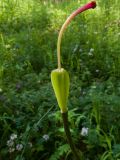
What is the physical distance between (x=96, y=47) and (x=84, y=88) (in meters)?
0.78

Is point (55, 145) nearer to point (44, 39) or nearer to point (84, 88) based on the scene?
point (84, 88)

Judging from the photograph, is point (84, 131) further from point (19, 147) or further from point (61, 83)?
point (61, 83)

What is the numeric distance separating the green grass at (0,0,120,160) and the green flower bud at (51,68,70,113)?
1022mm

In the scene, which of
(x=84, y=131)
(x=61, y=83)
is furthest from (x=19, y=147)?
(x=61, y=83)

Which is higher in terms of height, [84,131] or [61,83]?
[61,83]

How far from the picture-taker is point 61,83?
3.12ft

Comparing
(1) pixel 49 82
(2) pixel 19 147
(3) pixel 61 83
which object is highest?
(3) pixel 61 83

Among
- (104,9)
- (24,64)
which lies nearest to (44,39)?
(24,64)

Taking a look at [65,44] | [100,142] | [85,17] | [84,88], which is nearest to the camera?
[100,142]

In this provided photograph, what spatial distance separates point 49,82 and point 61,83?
2.16 m

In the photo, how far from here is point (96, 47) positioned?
3631 mm

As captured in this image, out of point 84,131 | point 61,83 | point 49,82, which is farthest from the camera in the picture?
point 49,82

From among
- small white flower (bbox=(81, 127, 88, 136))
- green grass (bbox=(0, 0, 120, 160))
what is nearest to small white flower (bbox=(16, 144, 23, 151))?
green grass (bbox=(0, 0, 120, 160))

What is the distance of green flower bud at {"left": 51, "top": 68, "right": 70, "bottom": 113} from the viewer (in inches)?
36.9
